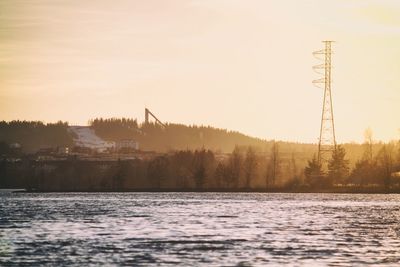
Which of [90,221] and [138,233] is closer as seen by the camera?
[138,233]

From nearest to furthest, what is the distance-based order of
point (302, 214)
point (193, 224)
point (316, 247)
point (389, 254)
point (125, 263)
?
point (125, 263), point (389, 254), point (316, 247), point (193, 224), point (302, 214)

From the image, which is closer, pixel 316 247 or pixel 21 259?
pixel 21 259

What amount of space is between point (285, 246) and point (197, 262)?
12.6m

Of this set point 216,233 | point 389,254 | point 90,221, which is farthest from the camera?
point 90,221

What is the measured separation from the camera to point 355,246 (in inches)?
2739

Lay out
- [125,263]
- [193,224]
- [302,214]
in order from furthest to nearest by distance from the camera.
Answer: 1. [302,214]
2. [193,224]
3. [125,263]

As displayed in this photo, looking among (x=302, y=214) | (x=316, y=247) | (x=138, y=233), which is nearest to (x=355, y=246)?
(x=316, y=247)

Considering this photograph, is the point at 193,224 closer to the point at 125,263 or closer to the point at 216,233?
the point at 216,233

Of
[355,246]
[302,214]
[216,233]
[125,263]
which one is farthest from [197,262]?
[302,214]

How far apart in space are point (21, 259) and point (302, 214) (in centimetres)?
6014

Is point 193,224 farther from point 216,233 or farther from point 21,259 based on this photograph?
point 21,259

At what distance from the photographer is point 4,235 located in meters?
81.4

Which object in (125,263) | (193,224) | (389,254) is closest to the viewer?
(125,263)

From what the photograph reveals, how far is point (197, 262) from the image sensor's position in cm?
5766
